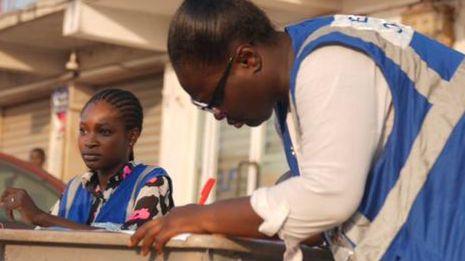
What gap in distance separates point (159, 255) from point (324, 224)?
36cm

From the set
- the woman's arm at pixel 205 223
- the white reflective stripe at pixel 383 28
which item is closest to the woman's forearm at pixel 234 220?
the woman's arm at pixel 205 223

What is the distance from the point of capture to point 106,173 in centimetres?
364

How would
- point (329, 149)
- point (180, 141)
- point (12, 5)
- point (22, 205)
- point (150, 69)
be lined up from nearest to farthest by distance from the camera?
point (329, 149) → point (22, 205) → point (180, 141) → point (150, 69) → point (12, 5)

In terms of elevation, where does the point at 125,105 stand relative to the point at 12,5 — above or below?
below

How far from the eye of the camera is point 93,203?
360cm

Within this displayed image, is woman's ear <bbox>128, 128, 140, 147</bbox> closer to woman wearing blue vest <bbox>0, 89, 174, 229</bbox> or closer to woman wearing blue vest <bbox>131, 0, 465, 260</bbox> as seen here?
woman wearing blue vest <bbox>0, 89, 174, 229</bbox>

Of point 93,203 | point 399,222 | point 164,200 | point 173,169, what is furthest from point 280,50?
point 173,169

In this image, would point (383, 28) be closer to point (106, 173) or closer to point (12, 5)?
point (106, 173)

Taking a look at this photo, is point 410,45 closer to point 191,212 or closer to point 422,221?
point 422,221

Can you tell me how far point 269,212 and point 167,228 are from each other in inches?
9.2

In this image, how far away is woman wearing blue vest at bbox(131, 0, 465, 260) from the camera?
221cm

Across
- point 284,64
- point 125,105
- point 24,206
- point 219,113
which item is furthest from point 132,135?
point 284,64

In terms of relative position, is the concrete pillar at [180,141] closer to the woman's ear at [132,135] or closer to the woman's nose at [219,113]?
the woman's ear at [132,135]

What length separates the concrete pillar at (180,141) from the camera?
1166 centimetres
